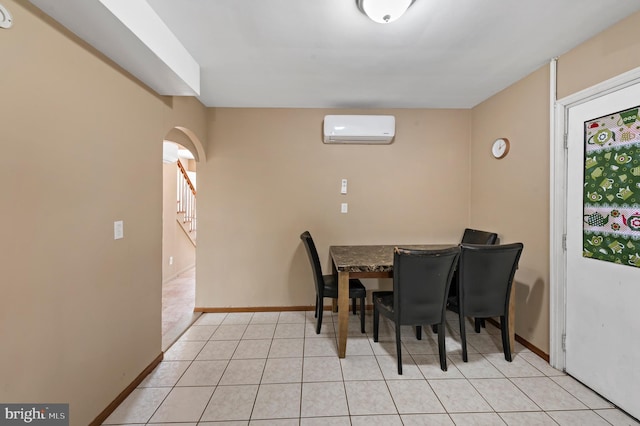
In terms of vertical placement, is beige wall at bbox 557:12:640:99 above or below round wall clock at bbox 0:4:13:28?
above

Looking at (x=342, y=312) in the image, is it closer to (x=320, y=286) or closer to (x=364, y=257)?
(x=320, y=286)

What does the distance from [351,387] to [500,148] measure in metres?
2.60

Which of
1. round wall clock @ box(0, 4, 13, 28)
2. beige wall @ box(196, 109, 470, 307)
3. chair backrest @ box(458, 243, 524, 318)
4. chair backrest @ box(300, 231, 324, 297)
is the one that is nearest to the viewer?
round wall clock @ box(0, 4, 13, 28)

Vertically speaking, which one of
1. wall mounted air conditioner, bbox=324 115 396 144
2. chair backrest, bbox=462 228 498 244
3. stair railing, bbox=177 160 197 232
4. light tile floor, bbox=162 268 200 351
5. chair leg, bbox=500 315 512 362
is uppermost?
wall mounted air conditioner, bbox=324 115 396 144

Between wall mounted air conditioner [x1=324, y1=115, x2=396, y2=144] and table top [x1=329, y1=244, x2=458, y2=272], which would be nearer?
table top [x1=329, y1=244, x2=458, y2=272]

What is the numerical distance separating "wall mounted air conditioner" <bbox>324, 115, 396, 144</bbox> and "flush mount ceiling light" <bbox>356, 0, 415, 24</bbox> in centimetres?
129

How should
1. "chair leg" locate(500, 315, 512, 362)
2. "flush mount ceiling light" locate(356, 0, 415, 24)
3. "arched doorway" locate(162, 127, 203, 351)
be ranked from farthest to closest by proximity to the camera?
"arched doorway" locate(162, 127, 203, 351) → "chair leg" locate(500, 315, 512, 362) → "flush mount ceiling light" locate(356, 0, 415, 24)

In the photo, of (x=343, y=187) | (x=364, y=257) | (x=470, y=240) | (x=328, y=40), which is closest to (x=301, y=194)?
(x=343, y=187)

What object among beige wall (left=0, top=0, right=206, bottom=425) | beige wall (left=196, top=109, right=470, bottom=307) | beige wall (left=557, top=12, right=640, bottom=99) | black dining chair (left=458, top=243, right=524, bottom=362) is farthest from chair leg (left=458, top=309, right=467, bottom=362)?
beige wall (left=0, top=0, right=206, bottom=425)

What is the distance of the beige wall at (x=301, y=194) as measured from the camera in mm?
2900

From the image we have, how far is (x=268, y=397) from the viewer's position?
1.63 metres

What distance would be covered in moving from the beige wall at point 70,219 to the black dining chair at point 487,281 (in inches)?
95.5

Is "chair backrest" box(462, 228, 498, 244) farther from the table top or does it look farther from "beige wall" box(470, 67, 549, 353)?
the table top

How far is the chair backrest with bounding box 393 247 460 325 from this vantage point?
5.75 ft
